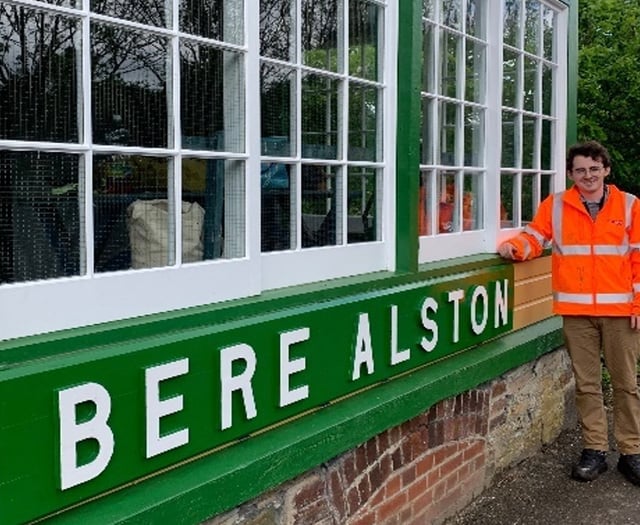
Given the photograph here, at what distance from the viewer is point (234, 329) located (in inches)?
110

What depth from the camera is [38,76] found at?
2.27 metres

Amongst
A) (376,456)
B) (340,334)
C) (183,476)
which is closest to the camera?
(183,476)

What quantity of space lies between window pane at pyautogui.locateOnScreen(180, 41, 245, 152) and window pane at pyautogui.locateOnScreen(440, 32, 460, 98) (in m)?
1.69

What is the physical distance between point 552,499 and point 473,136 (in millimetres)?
2064

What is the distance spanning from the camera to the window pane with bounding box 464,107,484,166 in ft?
15.1

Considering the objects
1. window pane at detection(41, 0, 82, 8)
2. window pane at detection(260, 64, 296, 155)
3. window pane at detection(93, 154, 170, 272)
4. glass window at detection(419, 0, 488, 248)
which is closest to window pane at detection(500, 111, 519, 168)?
glass window at detection(419, 0, 488, 248)

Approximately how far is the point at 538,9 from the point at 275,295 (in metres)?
3.25

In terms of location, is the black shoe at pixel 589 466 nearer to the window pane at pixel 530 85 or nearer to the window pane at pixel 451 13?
the window pane at pixel 530 85

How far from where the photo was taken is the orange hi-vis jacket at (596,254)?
15.2 ft

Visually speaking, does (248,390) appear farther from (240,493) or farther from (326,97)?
(326,97)

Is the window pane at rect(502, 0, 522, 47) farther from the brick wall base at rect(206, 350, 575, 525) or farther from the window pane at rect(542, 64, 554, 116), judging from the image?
the brick wall base at rect(206, 350, 575, 525)

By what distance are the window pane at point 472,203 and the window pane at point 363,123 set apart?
98 cm

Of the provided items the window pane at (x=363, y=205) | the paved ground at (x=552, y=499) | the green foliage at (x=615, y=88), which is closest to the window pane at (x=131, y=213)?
the window pane at (x=363, y=205)

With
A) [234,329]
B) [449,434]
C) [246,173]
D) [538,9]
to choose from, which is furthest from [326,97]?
[538,9]
